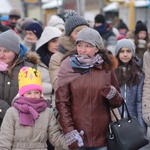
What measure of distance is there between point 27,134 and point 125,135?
3.04ft

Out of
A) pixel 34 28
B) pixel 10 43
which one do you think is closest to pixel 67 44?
pixel 10 43

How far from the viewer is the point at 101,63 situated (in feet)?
13.3

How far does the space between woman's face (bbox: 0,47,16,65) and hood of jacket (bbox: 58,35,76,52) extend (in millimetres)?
658

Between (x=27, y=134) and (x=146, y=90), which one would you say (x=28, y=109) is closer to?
(x=27, y=134)

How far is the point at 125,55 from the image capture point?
19.9ft

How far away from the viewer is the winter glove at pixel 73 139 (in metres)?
3.84

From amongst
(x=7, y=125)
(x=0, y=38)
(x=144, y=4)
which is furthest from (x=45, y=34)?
(x=144, y=4)

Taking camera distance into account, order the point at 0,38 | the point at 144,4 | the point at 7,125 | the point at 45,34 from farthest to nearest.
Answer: the point at 144,4
the point at 45,34
the point at 0,38
the point at 7,125

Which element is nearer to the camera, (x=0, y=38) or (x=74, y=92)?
(x=74, y=92)

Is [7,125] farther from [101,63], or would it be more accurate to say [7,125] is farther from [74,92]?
[101,63]

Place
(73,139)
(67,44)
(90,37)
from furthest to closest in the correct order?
1. (67,44)
2. (90,37)
3. (73,139)

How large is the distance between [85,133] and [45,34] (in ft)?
6.65

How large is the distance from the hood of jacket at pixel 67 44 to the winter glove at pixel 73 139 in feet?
4.07

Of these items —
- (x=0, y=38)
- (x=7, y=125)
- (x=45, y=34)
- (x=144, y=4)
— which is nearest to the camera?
(x=7, y=125)
